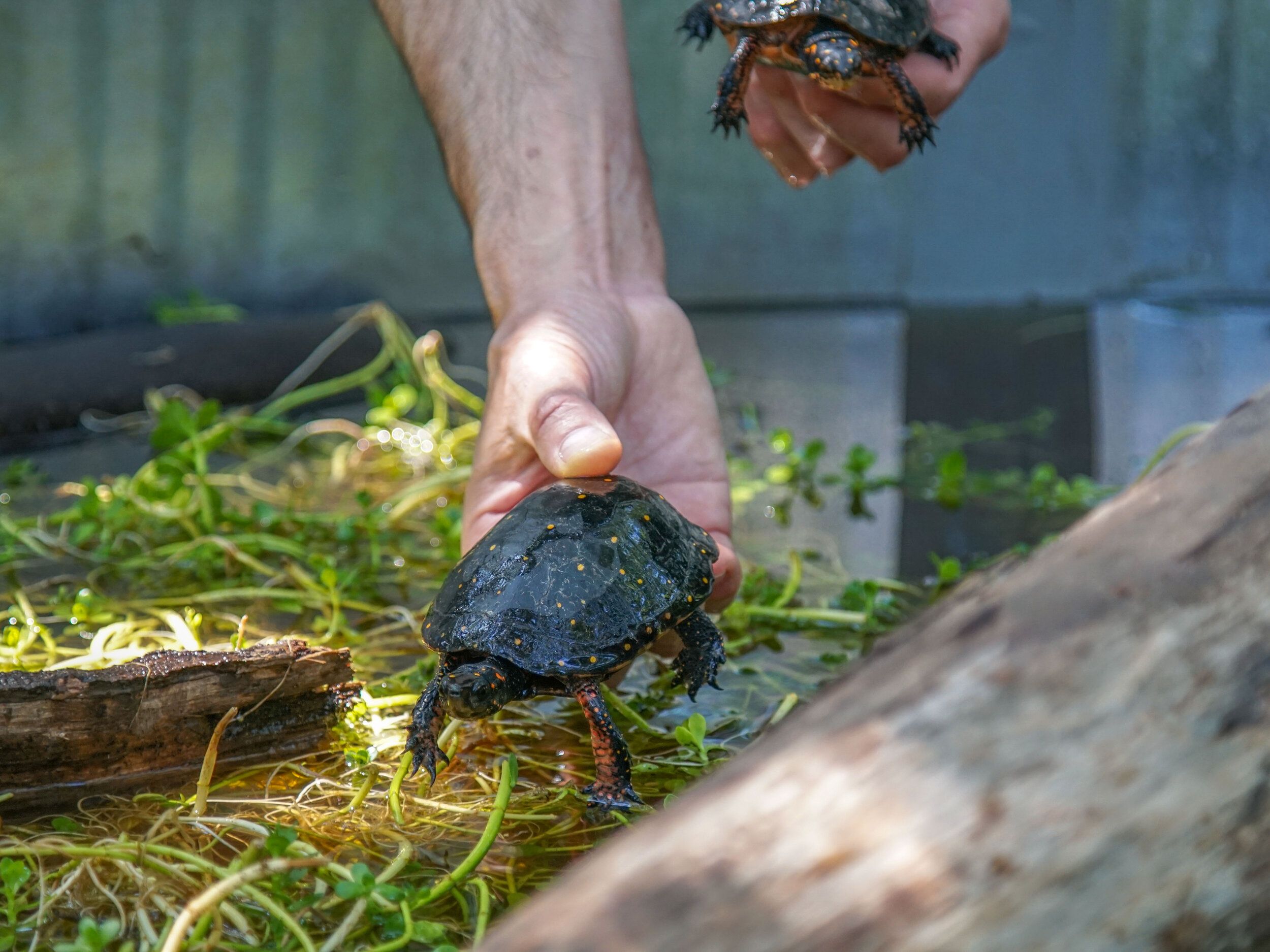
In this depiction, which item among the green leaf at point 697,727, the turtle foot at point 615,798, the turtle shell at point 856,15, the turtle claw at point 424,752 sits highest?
the turtle shell at point 856,15

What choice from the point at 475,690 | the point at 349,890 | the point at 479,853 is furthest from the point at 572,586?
the point at 349,890

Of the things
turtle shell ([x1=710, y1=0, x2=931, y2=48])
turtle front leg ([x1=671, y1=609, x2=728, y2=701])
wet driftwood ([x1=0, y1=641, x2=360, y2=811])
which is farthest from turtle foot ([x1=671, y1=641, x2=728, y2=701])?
turtle shell ([x1=710, y1=0, x2=931, y2=48])

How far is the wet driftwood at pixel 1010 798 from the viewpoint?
0.63 m

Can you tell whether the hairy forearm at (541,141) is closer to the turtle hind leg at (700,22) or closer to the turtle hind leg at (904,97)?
the turtle hind leg at (700,22)

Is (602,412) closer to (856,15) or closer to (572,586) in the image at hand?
(572,586)

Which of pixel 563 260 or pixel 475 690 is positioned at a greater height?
pixel 563 260

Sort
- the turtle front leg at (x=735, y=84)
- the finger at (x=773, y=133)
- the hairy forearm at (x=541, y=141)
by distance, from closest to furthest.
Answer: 1. the turtle front leg at (x=735, y=84)
2. the hairy forearm at (x=541, y=141)
3. the finger at (x=773, y=133)

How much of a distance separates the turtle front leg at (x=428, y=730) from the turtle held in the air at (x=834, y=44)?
3.62 ft

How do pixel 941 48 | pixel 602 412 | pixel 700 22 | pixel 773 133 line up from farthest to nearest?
pixel 773 133
pixel 700 22
pixel 941 48
pixel 602 412

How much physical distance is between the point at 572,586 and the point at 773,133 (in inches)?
47.2

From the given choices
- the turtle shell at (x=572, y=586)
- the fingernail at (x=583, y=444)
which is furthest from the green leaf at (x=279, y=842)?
the fingernail at (x=583, y=444)

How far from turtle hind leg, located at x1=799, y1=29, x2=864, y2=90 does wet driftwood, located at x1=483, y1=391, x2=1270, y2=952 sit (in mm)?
1131

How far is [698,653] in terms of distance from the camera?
1.51 m

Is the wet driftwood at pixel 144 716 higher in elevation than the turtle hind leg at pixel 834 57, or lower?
lower
